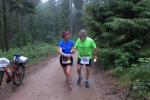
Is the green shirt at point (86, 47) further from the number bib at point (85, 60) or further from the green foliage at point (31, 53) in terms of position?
the green foliage at point (31, 53)

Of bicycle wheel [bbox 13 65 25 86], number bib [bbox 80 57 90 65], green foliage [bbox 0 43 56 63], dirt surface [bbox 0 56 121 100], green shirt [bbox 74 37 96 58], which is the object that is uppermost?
green shirt [bbox 74 37 96 58]

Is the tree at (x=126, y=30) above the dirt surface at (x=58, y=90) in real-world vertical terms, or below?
above

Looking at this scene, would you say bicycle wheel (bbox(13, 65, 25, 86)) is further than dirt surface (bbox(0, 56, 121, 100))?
Yes

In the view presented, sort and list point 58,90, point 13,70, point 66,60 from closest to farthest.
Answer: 1. point 58,90
2. point 66,60
3. point 13,70

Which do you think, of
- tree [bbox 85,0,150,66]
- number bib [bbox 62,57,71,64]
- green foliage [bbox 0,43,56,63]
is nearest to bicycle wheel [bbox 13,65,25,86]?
number bib [bbox 62,57,71,64]

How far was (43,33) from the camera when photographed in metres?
73.6

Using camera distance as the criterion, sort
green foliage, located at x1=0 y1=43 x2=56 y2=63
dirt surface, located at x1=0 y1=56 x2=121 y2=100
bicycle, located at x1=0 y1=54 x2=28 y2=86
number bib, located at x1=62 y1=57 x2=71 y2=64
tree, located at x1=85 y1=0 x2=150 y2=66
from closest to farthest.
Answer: dirt surface, located at x1=0 y1=56 x2=121 y2=100
bicycle, located at x1=0 y1=54 x2=28 y2=86
number bib, located at x1=62 y1=57 x2=71 y2=64
tree, located at x1=85 y1=0 x2=150 y2=66
green foliage, located at x1=0 y1=43 x2=56 y2=63

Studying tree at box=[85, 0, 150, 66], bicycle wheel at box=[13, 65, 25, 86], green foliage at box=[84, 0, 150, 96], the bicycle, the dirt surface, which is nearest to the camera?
the dirt surface

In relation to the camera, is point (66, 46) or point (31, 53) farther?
point (31, 53)

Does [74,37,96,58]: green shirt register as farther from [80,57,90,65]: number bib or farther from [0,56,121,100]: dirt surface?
[0,56,121,100]: dirt surface

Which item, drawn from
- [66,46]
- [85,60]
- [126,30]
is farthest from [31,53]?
[85,60]

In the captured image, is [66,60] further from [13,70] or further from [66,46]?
[13,70]

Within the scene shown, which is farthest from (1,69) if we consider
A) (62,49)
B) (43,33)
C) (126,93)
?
(43,33)

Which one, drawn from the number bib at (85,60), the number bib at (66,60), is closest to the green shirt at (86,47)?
the number bib at (85,60)
